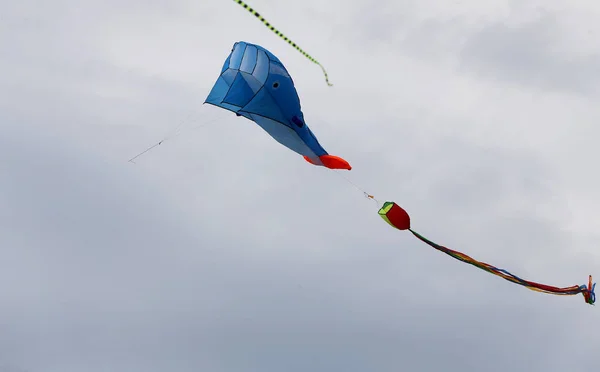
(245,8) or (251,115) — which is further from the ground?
(251,115)

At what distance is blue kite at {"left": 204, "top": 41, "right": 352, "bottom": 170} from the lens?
47.8 meters

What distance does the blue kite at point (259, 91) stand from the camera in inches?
1884

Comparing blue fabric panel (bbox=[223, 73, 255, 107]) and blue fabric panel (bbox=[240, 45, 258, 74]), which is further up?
blue fabric panel (bbox=[240, 45, 258, 74])

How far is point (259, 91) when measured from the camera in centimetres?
4800

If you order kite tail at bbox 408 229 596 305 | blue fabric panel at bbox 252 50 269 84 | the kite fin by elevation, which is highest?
blue fabric panel at bbox 252 50 269 84

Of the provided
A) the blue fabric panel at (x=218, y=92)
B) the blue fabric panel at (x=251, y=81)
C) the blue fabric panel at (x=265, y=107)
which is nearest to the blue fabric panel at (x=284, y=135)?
the blue fabric panel at (x=265, y=107)

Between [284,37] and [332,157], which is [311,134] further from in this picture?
[284,37]

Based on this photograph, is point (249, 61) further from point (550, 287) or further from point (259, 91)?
point (550, 287)

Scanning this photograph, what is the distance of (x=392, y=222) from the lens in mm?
45094

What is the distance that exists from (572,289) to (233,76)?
29293 mm

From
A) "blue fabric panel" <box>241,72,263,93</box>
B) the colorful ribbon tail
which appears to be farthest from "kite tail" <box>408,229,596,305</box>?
"blue fabric panel" <box>241,72,263,93</box>

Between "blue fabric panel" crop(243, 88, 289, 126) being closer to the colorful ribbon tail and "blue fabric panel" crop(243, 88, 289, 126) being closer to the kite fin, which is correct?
the kite fin

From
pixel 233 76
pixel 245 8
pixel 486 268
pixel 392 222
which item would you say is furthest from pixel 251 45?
pixel 245 8

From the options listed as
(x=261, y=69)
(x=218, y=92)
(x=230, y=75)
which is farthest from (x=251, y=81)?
(x=218, y=92)
